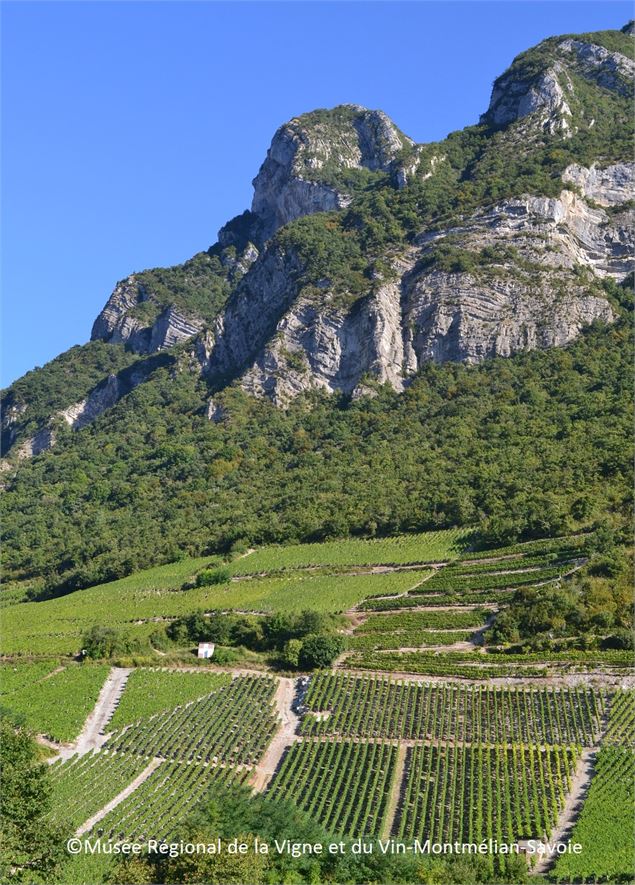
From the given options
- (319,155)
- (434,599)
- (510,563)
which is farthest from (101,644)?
(319,155)

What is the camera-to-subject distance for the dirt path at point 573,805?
38.1m

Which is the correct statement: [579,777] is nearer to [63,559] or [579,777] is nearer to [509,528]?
[509,528]

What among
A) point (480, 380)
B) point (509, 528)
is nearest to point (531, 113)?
point (480, 380)

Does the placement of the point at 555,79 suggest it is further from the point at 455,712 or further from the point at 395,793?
the point at 395,793

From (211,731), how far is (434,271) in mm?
86627

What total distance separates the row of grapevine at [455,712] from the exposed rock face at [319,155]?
140160 millimetres

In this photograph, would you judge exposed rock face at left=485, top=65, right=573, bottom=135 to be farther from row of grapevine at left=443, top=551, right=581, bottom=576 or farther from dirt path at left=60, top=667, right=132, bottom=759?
dirt path at left=60, top=667, right=132, bottom=759

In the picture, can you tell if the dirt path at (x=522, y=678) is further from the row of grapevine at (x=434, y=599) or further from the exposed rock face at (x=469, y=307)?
the exposed rock face at (x=469, y=307)

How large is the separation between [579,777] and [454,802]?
23.2ft

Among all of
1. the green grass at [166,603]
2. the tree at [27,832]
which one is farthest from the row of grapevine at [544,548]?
the tree at [27,832]

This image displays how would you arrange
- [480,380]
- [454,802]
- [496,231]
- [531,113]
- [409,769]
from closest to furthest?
1. [454,802]
2. [409,769]
3. [480,380]
4. [496,231]
5. [531,113]

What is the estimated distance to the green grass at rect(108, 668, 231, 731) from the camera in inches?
2190

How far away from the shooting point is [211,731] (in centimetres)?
5253

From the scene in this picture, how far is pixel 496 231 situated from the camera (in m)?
129
